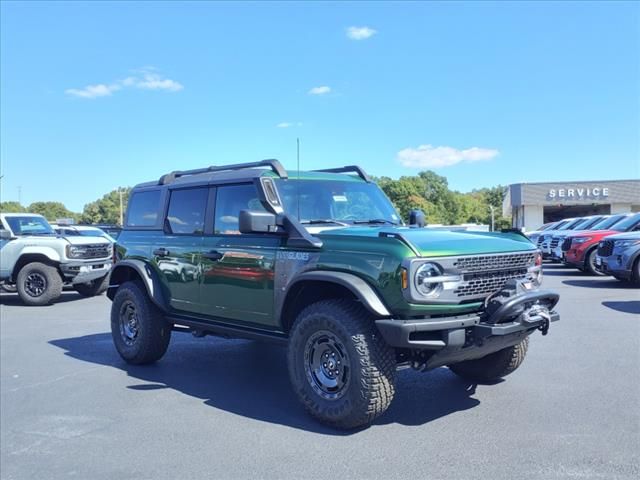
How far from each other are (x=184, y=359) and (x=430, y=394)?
10.6 ft

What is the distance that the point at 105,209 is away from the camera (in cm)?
9525

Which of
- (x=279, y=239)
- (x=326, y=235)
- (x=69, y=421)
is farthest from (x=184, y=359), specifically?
(x=326, y=235)

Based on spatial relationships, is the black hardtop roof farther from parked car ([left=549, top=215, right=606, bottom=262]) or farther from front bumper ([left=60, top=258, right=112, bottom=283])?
parked car ([left=549, top=215, right=606, bottom=262])

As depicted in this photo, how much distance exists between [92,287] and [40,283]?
1752 mm

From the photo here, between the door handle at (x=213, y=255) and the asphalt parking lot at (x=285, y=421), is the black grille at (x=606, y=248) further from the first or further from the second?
the door handle at (x=213, y=255)

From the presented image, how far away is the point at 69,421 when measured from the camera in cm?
494

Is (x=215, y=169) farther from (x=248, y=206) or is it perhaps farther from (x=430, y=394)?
(x=430, y=394)

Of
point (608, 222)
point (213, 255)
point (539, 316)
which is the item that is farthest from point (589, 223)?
point (213, 255)

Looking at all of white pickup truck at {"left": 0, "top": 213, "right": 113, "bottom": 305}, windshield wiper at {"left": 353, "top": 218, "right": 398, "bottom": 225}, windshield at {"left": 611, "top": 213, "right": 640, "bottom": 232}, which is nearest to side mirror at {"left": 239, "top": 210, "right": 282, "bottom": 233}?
windshield wiper at {"left": 353, "top": 218, "right": 398, "bottom": 225}

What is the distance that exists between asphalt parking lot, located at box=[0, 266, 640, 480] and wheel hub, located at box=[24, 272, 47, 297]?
17.6ft

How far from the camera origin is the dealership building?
4444 cm

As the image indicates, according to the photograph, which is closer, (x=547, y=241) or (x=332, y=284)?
(x=332, y=284)

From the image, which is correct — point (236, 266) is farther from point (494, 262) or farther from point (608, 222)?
point (608, 222)

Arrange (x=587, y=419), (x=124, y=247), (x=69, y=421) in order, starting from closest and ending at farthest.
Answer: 1. (x=587, y=419)
2. (x=69, y=421)
3. (x=124, y=247)
